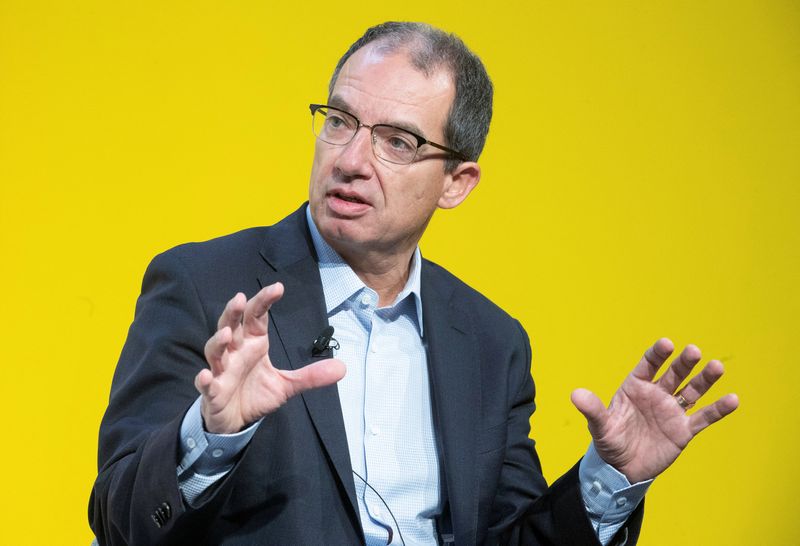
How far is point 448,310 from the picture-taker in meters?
2.39

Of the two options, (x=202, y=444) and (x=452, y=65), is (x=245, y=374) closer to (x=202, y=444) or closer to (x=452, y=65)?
(x=202, y=444)

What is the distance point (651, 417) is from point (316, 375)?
→ 0.71m

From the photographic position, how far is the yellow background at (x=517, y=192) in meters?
2.73

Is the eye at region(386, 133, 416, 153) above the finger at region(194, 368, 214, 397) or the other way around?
above

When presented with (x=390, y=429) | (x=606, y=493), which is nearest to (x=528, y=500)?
→ (x=606, y=493)

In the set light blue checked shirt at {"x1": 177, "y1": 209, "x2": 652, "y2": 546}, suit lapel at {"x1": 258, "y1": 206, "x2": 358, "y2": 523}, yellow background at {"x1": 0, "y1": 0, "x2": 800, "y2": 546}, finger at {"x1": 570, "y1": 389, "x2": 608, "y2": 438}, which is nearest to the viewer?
finger at {"x1": 570, "y1": 389, "x2": 608, "y2": 438}

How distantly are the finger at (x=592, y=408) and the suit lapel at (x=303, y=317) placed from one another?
432 mm

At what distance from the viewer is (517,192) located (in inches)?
125

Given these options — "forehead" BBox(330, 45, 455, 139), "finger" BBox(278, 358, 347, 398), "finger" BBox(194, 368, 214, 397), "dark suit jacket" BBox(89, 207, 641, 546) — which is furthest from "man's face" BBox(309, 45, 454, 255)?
"finger" BBox(194, 368, 214, 397)

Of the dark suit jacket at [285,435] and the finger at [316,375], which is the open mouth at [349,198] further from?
the finger at [316,375]

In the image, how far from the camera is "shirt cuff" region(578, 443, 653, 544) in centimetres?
210

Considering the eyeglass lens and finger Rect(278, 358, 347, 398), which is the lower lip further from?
finger Rect(278, 358, 347, 398)

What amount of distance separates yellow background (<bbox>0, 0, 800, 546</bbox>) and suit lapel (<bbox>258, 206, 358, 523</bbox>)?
684 mm

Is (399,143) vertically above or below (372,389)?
above
